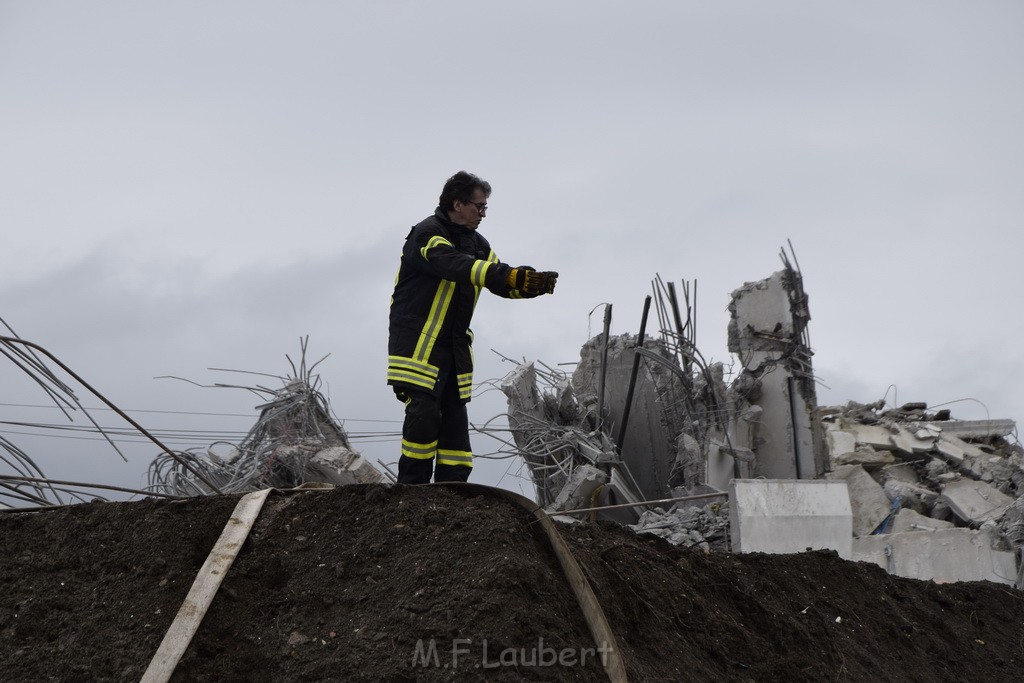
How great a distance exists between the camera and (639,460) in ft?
27.0

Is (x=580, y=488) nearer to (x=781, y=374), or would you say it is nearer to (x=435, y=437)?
(x=781, y=374)

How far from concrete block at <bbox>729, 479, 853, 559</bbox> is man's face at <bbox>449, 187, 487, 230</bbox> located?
2272 mm

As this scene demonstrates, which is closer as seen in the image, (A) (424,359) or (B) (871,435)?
(A) (424,359)

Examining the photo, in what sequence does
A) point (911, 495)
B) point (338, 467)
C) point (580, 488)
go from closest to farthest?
1. point (338, 467)
2. point (580, 488)
3. point (911, 495)

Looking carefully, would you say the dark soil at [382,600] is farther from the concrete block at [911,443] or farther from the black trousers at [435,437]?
the concrete block at [911,443]

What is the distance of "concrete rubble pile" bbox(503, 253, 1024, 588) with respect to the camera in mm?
6816

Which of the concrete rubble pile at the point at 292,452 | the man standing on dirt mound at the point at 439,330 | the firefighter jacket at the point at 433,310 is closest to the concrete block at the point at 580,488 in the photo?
the concrete rubble pile at the point at 292,452

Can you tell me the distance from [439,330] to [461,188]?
0.66 meters

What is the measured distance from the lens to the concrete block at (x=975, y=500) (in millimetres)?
7332

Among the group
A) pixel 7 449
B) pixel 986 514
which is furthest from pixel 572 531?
pixel 986 514

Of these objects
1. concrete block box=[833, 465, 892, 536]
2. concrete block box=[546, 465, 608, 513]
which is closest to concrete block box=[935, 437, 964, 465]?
concrete block box=[833, 465, 892, 536]

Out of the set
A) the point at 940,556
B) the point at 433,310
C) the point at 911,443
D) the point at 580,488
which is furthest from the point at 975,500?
the point at 433,310

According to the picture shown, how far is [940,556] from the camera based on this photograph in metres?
6.68

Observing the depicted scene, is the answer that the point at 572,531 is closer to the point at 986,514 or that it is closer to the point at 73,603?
the point at 73,603
